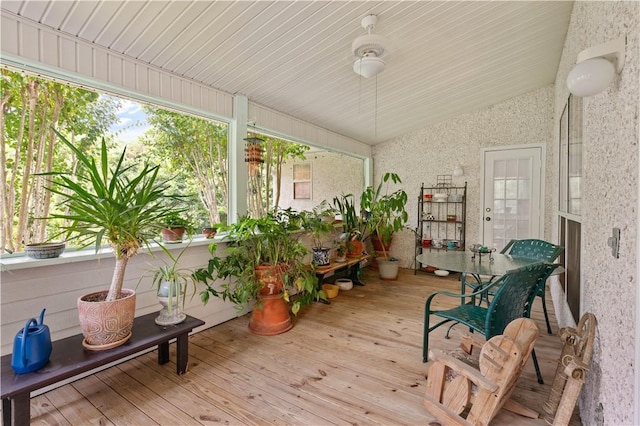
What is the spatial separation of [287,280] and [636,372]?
7.35 ft

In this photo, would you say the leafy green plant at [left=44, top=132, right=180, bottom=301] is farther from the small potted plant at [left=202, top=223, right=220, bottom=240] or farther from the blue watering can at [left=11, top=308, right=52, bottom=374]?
the small potted plant at [left=202, top=223, right=220, bottom=240]

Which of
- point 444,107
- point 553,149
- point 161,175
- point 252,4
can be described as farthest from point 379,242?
point 252,4

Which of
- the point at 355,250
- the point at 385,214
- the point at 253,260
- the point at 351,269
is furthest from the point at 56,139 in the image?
the point at 385,214

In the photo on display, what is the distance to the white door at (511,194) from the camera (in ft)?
14.8

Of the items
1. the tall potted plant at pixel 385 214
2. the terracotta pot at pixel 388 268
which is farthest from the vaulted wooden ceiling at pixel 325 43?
the terracotta pot at pixel 388 268

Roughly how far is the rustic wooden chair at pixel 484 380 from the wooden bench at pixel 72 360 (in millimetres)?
1641

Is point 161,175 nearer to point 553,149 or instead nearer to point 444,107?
point 444,107

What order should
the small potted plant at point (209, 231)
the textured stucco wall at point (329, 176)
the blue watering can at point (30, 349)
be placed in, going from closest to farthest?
the blue watering can at point (30, 349) → the small potted plant at point (209, 231) → the textured stucco wall at point (329, 176)

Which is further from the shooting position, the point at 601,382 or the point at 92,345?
the point at 92,345

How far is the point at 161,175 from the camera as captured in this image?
2803mm

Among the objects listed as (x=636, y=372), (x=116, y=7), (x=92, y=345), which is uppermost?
(x=116, y=7)

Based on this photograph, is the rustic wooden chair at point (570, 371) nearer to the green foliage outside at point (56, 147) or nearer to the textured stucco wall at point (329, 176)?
the green foliage outside at point (56, 147)

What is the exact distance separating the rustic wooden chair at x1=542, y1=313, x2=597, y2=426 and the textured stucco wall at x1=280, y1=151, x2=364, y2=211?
14.3 feet

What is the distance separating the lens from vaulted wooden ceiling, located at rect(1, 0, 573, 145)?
203 cm
